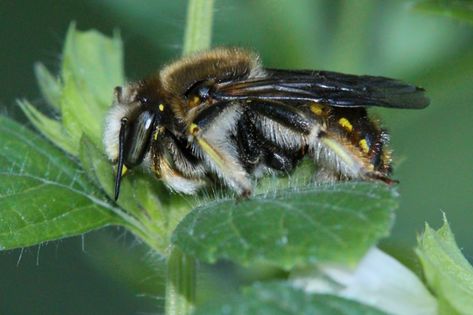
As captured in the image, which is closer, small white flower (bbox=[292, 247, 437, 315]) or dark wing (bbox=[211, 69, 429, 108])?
small white flower (bbox=[292, 247, 437, 315])

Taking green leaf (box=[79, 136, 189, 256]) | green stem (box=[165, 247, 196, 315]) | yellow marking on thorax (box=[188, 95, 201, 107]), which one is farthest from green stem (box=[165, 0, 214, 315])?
yellow marking on thorax (box=[188, 95, 201, 107])

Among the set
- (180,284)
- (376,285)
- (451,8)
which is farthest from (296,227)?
(451,8)

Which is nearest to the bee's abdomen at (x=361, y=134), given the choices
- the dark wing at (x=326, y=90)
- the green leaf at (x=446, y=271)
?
the dark wing at (x=326, y=90)

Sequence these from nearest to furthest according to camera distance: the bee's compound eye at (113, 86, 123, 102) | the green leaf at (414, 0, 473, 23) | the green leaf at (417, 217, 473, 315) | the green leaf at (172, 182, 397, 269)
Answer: the green leaf at (172, 182, 397, 269) → the green leaf at (417, 217, 473, 315) → the bee's compound eye at (113, 86, 123, 102) → the green leaf at (414, 0, 473, 23)

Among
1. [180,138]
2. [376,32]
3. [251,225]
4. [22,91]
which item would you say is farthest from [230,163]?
[22,91]

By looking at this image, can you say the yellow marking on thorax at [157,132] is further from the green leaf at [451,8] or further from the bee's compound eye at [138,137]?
the green leaf at [451,8]

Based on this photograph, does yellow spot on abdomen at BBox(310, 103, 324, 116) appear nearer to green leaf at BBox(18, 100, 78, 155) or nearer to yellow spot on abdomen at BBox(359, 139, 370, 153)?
yellow spot on abdomen at BBox(359, 139, 370, 153)

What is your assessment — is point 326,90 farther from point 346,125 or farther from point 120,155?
point 120,155
